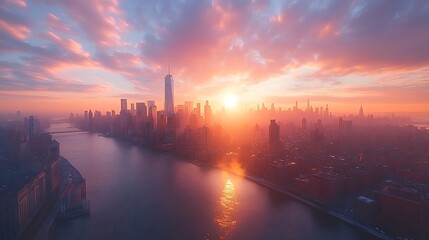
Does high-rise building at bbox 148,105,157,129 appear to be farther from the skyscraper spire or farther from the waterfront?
the waterfront

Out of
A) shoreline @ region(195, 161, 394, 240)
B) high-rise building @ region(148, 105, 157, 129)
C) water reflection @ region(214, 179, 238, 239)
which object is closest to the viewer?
shoreline @ region(195, 161, 394, 240)

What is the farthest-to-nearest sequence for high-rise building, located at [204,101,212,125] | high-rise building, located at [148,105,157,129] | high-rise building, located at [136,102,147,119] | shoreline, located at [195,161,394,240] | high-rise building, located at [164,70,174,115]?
high-rise building, located at [164,70,174,115], high-rise building, located at [204,101,212,125], high-rise building, located at [136,102,147,119], high-rise building, located at [148,105,157,129], shoreline, located at [195,161,394,240]

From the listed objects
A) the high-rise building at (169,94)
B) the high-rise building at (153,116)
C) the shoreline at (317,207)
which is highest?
the high-rise building at (169,94)

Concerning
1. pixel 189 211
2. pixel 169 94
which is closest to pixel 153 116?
pixel 169 94

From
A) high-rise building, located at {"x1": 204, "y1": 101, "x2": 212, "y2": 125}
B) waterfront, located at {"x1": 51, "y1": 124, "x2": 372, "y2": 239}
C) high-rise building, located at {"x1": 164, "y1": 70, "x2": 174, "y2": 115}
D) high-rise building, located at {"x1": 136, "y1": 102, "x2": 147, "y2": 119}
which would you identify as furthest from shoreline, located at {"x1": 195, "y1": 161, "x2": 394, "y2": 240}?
high-rise building, located at {"x1": 164, "y1": 70, "x2": 174, "y2": 115}

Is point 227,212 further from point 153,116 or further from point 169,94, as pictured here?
point 169,94

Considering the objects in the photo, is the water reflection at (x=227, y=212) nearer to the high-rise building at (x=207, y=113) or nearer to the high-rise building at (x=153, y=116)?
the high-rise building at (x=153, y=116)

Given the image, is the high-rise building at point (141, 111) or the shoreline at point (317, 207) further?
the high-rise building at point (141, 111)

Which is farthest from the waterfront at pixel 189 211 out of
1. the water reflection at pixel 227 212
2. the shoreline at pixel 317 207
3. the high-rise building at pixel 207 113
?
the high-rise building at pixel 207 113

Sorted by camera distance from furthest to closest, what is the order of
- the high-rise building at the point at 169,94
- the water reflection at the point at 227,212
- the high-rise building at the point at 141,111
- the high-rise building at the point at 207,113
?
1. the high-rise building at the point at 169,94
2. the high-rise building at the point at 207,113
3. the high-rise building at the point at 141,111
4. the water reflection at the point at 227,212
